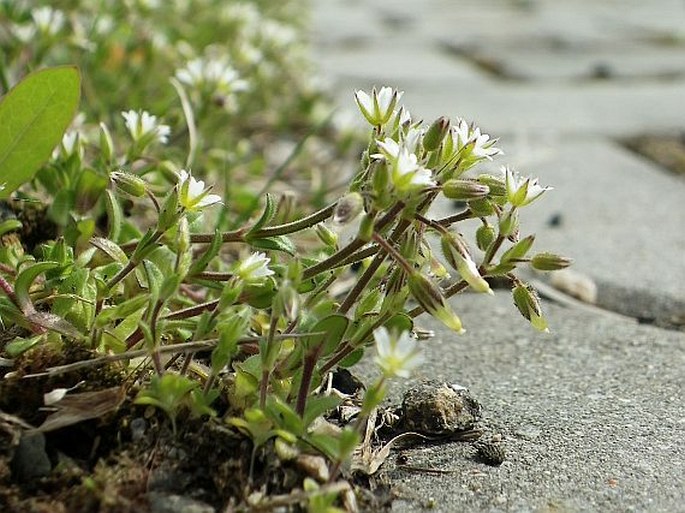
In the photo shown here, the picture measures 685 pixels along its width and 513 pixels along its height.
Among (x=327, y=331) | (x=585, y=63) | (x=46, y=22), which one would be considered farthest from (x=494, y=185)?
(x=585, y=63)

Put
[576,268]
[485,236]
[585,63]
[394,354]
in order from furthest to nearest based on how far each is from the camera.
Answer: [585,63] < [576,268] < [485,236] < [394,354]

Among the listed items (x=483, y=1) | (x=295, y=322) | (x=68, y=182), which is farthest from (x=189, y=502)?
(x=483, y=1)

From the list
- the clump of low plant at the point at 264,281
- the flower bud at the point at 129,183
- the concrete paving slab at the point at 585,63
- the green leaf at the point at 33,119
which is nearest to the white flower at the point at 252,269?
the clump of low plant at the point at 264,281

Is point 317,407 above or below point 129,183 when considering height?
below

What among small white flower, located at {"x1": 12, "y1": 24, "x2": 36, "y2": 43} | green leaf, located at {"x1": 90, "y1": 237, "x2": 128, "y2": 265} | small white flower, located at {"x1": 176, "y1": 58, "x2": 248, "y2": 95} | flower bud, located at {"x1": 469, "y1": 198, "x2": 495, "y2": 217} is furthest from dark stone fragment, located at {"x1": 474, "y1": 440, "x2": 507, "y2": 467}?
small white flower, located at {"x1": 12, "y1": 24, "x2": 36, "y2": 43}

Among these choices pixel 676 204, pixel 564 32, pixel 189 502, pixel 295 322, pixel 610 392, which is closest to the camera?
pixel 189 502

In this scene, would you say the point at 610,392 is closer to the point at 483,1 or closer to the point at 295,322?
the point at 295,322

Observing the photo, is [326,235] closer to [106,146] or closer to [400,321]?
[400,321]
